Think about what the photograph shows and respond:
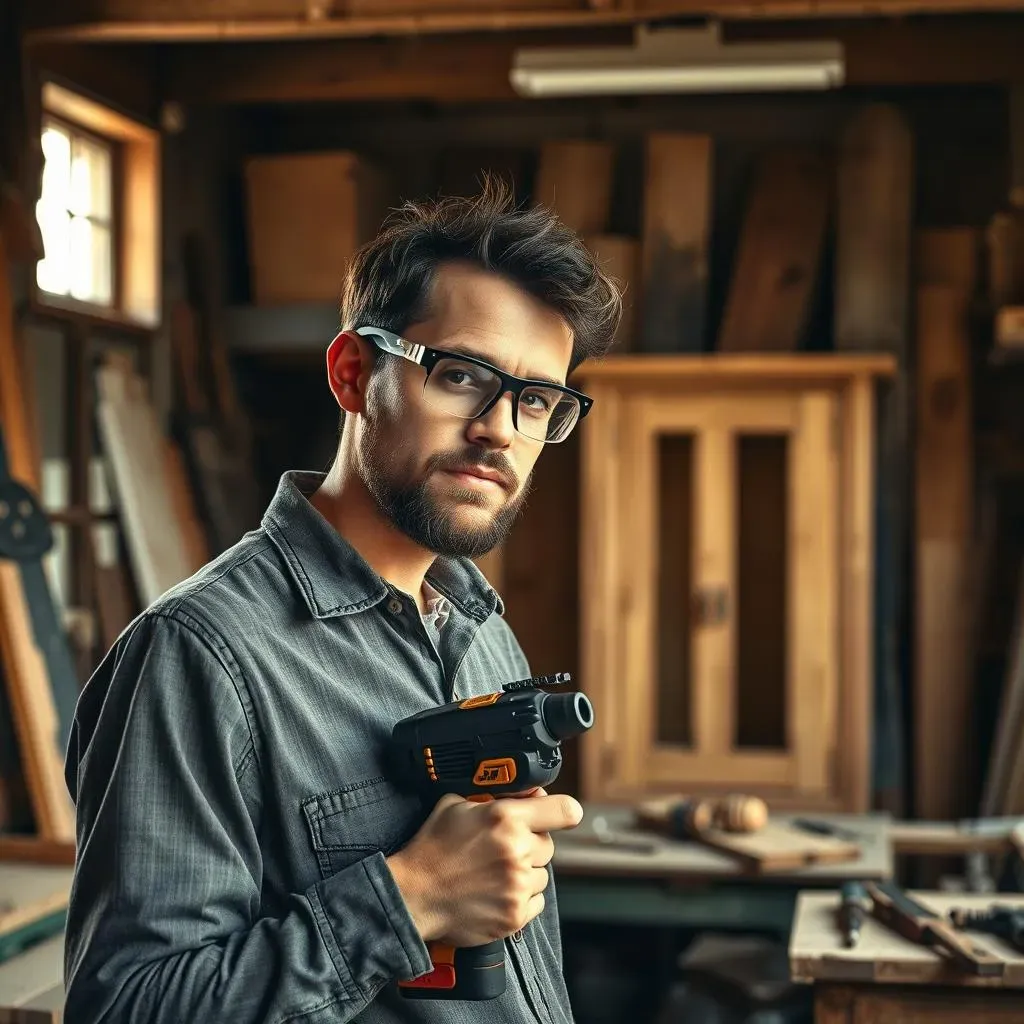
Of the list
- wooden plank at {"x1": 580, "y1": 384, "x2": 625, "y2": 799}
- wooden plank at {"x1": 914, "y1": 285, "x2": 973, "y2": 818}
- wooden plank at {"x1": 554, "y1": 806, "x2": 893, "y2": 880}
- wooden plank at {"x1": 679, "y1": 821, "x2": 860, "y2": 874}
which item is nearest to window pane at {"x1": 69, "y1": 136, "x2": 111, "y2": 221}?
wooden plank at {"x1": 580, "y1": 384, "x2": 625, "y2": 799}

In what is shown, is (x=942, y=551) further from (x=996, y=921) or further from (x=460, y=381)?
(x=460, y=381)

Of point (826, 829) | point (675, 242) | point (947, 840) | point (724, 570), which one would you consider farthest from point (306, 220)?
point (947, 840)

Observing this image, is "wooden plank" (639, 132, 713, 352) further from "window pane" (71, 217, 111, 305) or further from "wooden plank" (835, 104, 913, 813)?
"window pane" (71, 217, 111, 305)

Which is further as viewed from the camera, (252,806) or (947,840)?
(947,840)

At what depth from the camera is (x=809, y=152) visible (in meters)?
5.70

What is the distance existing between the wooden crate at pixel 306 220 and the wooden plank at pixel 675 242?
1157 mm

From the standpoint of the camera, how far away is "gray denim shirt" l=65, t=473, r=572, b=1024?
4.10 feet

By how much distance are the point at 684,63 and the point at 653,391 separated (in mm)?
1201

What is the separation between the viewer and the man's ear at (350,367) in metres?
1.64

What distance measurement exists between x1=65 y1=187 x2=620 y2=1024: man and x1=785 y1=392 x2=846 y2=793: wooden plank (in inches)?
128

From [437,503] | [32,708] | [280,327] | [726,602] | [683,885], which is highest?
[280,327]

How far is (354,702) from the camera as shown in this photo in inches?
57.9

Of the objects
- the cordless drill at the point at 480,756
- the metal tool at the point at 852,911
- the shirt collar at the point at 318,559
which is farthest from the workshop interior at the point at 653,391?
the cordless drill at the point at 480,756

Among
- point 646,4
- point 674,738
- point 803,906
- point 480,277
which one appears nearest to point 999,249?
point 646,4
